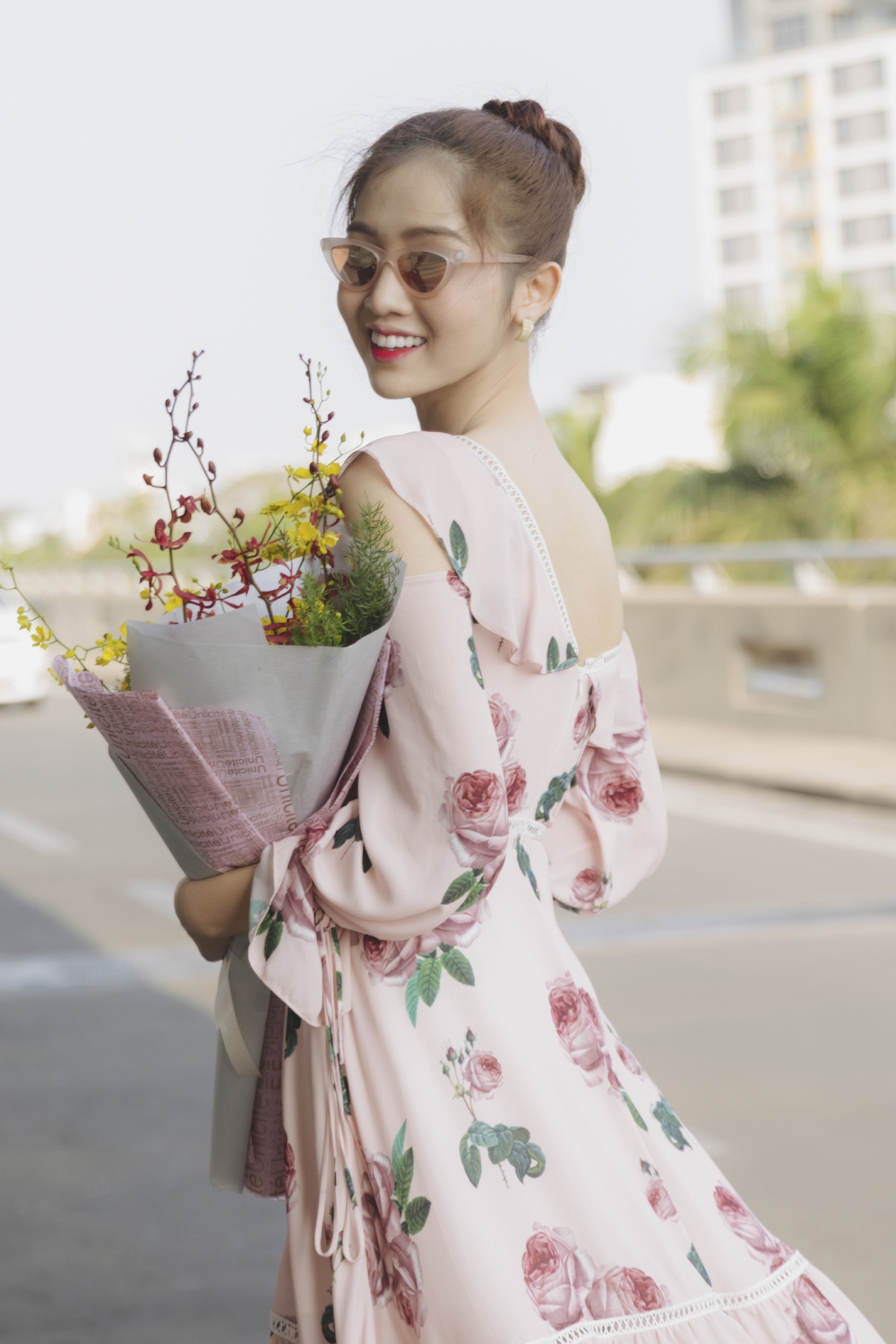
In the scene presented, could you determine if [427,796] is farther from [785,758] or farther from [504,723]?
[785,758]

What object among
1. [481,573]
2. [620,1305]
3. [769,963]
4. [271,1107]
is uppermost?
[481,573]

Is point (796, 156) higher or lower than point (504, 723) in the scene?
higher

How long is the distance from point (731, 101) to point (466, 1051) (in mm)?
112017

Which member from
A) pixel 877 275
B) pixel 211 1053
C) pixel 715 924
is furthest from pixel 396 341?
pixel 877 275

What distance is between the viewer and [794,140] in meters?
105

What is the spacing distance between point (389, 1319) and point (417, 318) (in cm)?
110

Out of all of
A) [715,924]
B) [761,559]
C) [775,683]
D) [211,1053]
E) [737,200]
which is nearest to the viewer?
[211,1053]

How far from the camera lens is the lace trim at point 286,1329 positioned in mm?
2059

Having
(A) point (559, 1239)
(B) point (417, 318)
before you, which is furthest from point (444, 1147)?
(B) point (417, 318)

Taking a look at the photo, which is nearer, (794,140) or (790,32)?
(794,140)

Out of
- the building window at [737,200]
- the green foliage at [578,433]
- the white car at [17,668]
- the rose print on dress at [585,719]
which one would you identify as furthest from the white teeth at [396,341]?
the building window at [737,200]

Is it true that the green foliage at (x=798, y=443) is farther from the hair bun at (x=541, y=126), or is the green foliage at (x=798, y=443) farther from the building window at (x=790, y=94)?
the building window at (x=790, y=94)

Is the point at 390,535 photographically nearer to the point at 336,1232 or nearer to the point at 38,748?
the point at 336,1232

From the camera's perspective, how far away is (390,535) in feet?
5.94
